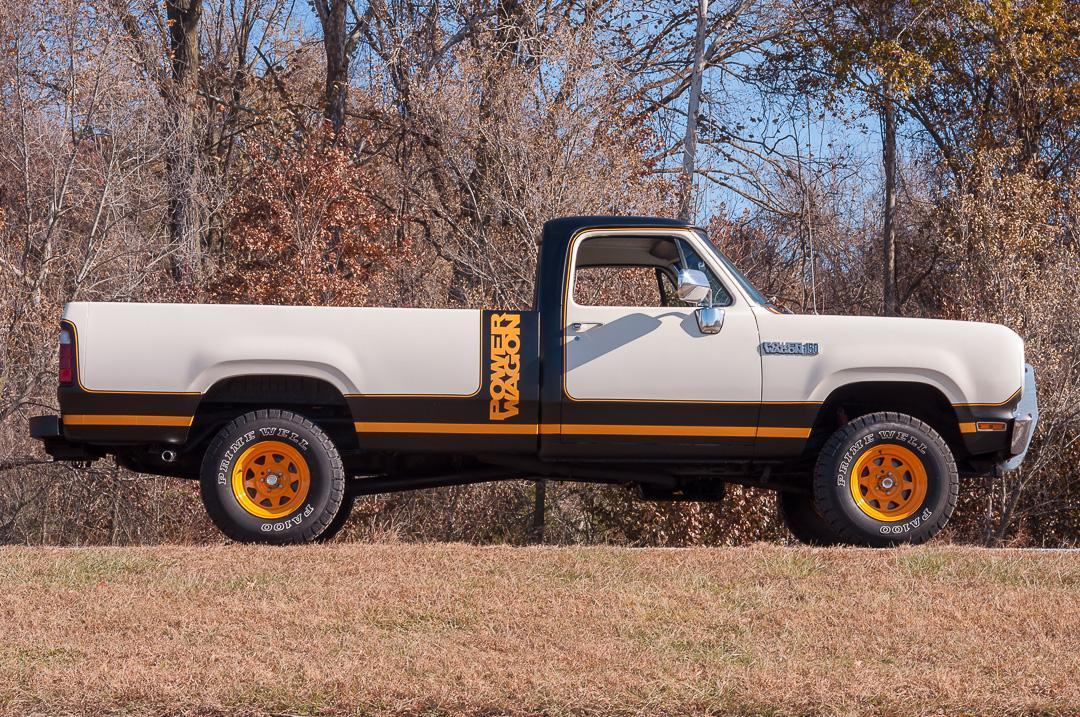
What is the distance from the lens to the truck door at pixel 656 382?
816cm

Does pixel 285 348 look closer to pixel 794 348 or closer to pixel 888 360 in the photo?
pixel 794 348

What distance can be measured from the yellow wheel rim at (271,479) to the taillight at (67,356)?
3.85 feet

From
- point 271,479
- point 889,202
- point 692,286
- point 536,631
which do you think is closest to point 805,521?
point 692,286

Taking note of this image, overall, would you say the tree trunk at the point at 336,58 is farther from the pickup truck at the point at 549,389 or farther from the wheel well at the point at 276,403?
the pickup truck at the point at 549,389

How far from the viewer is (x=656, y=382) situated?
321 inches

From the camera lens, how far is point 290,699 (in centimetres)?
523

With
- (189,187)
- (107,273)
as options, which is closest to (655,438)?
(107,273)

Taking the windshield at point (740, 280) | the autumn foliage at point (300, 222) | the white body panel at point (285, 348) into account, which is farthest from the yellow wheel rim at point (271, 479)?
the autumn foliage at point (300, 222)

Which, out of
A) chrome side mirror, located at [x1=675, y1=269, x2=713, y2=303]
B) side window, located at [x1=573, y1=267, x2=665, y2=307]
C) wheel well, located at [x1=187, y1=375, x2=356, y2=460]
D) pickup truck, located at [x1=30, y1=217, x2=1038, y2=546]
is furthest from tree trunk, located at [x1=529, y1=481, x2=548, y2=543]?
chrome side mirror, located at [x1=675, y1=269, x2=713, y2=303]

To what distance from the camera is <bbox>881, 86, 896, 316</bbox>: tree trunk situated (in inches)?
1006

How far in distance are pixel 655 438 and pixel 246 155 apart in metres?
20.2

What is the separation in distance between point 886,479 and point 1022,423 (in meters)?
0.95

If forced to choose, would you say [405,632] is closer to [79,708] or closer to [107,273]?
[79,708]

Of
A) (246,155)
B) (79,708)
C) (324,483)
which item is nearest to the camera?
(79,708)
